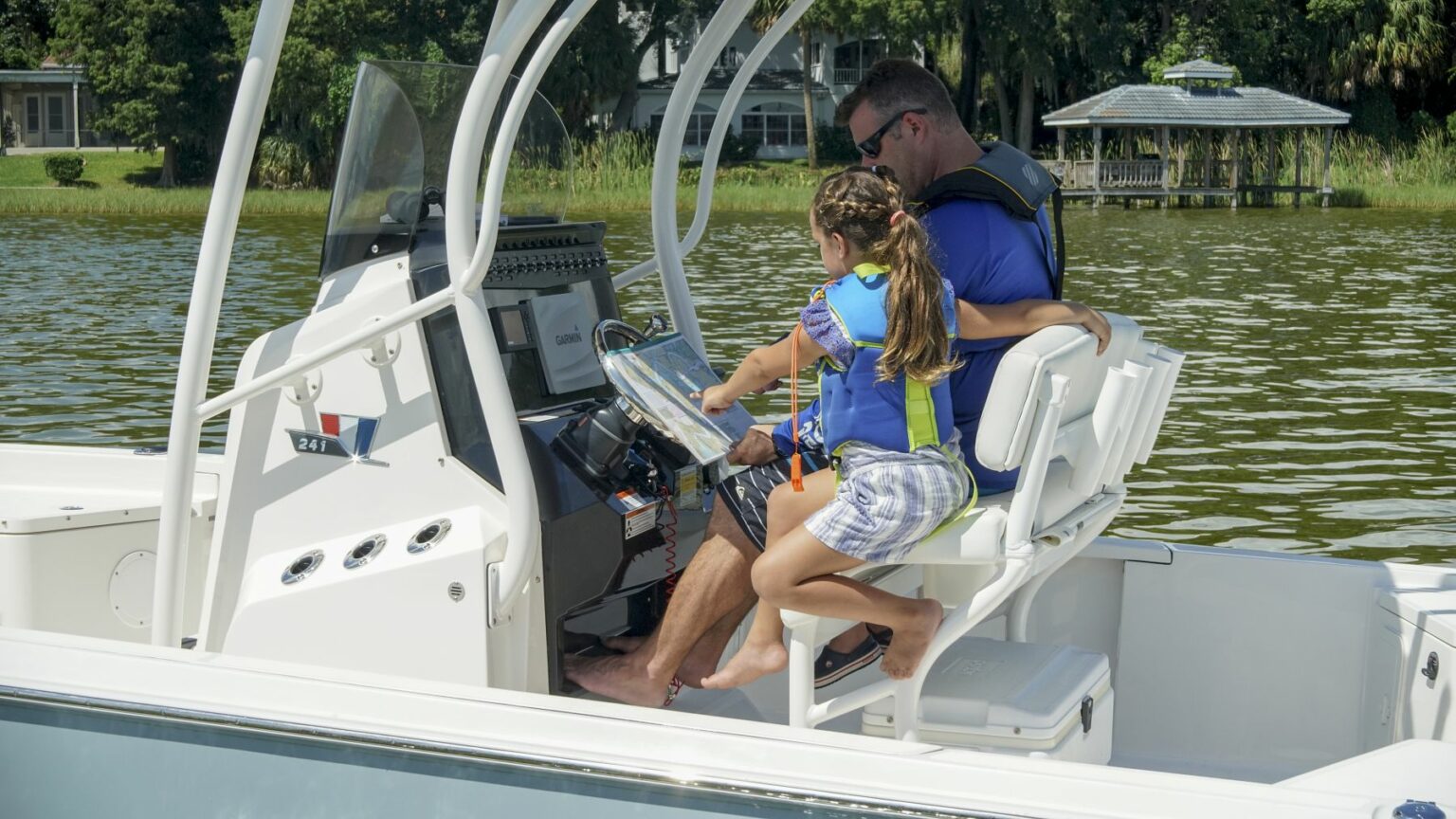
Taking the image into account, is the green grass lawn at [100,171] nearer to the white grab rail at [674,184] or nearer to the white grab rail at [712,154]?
the white grab rail at [712,154]

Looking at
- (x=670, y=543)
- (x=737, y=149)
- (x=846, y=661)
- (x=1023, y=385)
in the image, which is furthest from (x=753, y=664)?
(x=737, y=149)

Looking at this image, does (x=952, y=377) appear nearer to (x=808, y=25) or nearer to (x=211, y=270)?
(x=211, y=270)

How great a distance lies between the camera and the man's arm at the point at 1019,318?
3.22 m

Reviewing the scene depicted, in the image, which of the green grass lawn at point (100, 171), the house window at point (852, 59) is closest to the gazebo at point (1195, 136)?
the house window at point (852, 59)

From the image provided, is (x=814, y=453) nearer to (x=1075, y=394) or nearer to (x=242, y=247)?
(x=1075, y=394)

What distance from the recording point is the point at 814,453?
354 cm

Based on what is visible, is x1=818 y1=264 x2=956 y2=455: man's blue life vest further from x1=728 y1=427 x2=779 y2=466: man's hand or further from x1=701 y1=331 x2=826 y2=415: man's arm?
x1=728 y1=427 x2=779 y2=466: man's hand

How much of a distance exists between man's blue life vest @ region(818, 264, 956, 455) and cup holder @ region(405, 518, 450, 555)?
829 mm

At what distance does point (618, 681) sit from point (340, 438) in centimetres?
79

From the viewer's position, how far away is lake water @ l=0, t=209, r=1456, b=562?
946cm

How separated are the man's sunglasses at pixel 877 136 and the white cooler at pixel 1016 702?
1055 millimetres

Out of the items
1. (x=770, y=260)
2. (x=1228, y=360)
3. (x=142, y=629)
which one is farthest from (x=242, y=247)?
(x=142, y=629)

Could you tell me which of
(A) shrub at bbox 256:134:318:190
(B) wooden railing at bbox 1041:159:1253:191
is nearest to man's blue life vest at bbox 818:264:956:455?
(B) wooden railing at bbox 1041:159:1253:191

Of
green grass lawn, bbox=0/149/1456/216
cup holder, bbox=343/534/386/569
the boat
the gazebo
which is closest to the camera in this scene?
the boat
